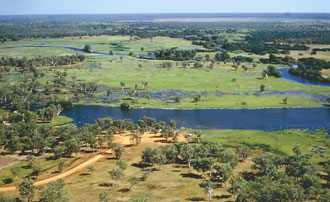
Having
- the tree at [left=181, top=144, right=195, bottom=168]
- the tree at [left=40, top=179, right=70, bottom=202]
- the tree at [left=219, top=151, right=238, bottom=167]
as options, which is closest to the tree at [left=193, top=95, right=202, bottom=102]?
the tree at [left=181, top=144, right=195, bottom=168]

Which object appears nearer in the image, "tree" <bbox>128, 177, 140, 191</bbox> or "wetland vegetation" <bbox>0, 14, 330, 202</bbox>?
"wetland vegetation" <bbox>0, 14, 330, 202</bbox>

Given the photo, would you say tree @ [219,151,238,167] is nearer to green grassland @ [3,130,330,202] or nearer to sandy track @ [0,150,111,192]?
green grassland @ [3,130,330,202]

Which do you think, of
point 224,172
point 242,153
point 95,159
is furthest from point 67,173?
point 242,153

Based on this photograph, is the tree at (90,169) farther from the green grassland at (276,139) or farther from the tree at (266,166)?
the tree at (266,166)

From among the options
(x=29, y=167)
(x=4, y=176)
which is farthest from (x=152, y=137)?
(x=4, y=176)

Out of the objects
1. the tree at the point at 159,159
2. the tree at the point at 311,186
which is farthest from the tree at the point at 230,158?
the tree at the point at 311,186

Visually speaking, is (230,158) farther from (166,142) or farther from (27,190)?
(27,190)

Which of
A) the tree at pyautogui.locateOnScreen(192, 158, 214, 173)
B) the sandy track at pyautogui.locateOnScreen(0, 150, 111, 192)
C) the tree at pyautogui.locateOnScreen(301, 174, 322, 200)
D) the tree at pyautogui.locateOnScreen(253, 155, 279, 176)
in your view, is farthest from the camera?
the tree at pyautogui.locateOnScreen(192, 158, 214, 173)

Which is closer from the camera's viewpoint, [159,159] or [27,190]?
[27,190]
